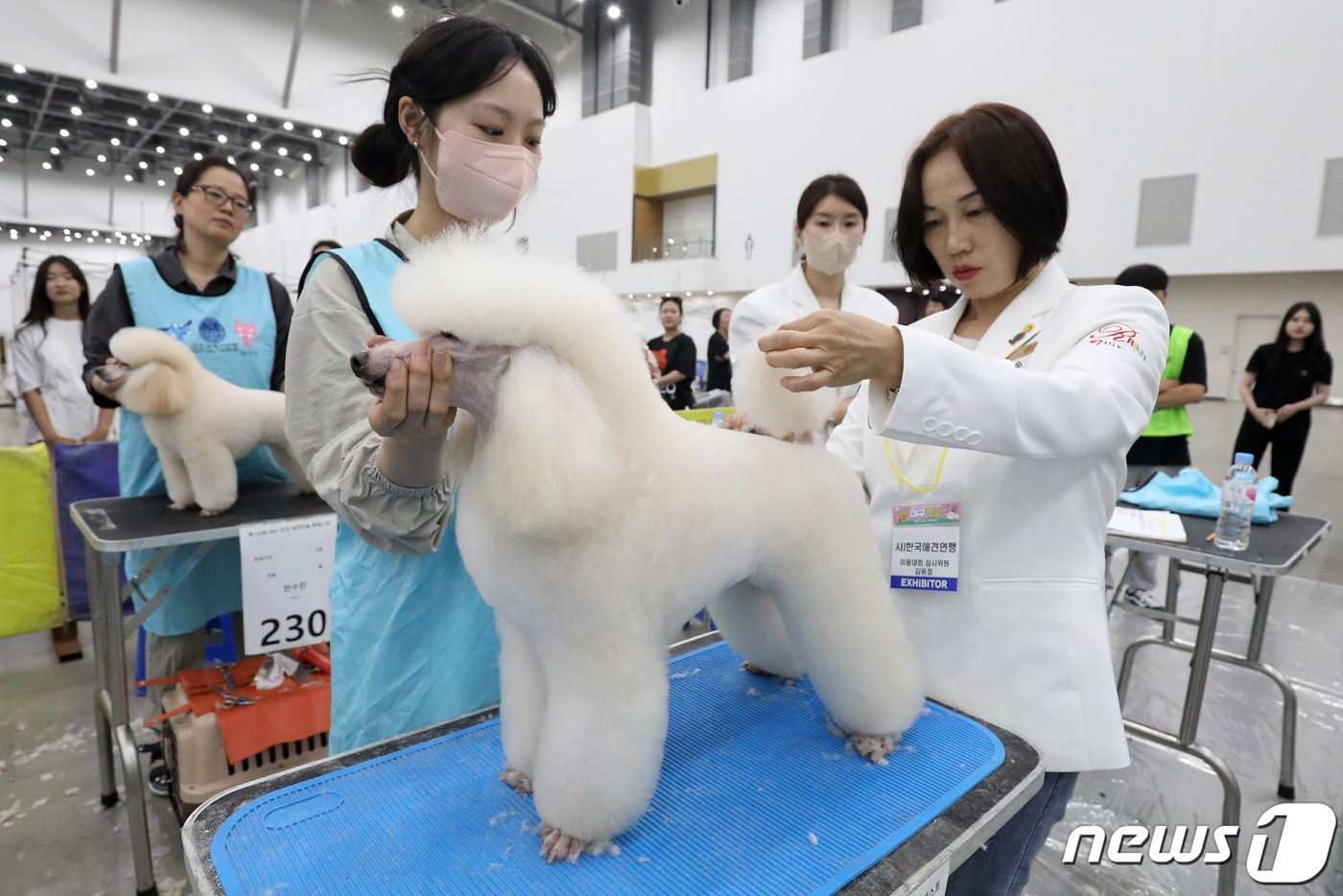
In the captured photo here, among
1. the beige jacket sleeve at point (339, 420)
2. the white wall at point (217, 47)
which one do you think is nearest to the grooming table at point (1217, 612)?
the beige jacket sleeve at point (339, 420)

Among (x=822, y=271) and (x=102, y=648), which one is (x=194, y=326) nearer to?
(x=102, y=648)

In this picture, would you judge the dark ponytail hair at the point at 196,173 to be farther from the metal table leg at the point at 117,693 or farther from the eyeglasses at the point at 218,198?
the metal table leg at the point at 117,693

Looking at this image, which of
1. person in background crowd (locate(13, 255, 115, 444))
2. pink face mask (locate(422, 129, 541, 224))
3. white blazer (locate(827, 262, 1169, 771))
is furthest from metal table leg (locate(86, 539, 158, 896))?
person in background crowd (locate(13, 255, 115, 444))

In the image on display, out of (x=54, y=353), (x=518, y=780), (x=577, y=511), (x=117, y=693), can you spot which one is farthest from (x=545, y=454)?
(x=54, y=353)

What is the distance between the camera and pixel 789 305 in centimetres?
253

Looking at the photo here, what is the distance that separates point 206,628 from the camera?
232 centimetres

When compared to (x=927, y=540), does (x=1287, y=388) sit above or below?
above

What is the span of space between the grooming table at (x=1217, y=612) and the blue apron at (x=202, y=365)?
8.80 ft

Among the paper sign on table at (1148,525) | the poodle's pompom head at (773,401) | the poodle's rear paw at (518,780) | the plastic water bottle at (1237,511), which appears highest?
the poodle's pompom head at (773,401)

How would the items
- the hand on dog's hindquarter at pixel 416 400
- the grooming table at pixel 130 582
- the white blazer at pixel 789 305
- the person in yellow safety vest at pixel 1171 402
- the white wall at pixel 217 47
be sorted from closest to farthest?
the hand on dog's hindquarter at pixel 416 400
the grooming table at pixel 130 582
the white blazer at pixel 789 305
the person in yellow safety vest at pixel 1171 402
the white wall at pixel 217 47

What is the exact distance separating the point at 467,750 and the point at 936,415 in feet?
2.60

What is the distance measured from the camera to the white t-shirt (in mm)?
3422

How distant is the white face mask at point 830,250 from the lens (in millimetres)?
2389

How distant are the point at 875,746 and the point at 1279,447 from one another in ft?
16.5
